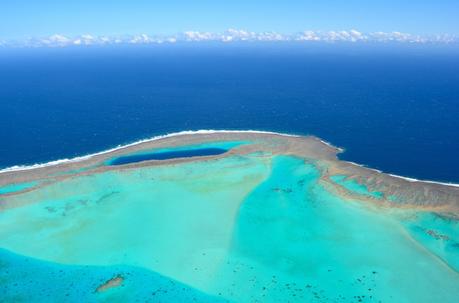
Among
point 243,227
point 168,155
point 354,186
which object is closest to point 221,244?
point 243,227

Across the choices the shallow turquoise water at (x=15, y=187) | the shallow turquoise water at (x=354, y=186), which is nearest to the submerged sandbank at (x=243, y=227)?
the shallow turquoise water at (x=354, y=186)

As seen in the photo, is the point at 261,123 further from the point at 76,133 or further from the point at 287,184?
the point at 76,133

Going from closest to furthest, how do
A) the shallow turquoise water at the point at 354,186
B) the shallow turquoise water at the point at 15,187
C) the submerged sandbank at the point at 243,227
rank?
the submerged sandbank at the point at 243,227
the shallow turquoise water at the point at 354,186
the shallow turquoise water at the point at 15,187

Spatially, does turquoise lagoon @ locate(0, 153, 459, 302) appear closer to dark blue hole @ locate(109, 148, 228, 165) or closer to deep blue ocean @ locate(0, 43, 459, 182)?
dark blue hole @ locate(109, 148, 228, 165)

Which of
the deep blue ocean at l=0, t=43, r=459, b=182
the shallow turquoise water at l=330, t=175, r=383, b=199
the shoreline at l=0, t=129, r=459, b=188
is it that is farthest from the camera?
the deep blue ocean at l=0, t=43, r=459, b=182

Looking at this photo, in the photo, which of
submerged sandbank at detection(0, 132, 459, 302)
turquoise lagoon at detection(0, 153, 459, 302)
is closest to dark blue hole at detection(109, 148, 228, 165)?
submerged sandbank at detection(0, 132, 459, 302)

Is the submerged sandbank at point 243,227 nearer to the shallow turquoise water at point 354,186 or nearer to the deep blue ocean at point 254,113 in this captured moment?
the shallow turquoise water at point 354,186

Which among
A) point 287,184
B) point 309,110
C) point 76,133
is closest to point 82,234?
point 287,184

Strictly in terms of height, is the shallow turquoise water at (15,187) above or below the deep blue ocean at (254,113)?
below

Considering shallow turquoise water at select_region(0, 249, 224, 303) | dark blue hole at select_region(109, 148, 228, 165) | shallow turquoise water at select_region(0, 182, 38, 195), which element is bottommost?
shallow turquoise water at select_region(0, 249, 224, 303)
